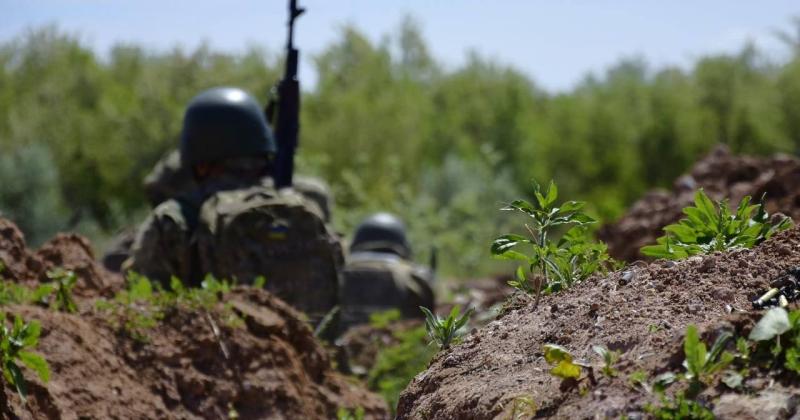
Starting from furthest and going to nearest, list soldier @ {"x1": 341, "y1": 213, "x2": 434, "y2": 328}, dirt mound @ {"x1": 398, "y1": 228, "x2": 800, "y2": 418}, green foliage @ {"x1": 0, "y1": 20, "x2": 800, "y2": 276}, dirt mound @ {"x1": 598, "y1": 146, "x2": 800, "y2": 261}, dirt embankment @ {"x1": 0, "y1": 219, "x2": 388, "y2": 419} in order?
green foliage @ {"x1": 0, "y1": 20, "x2": 800, "y2": 276} < soldier @ {"x1": 341, "y1": 213, "x2": 434, "y2": 328} < dirt mound @ {"x1": 598, "y1": 146, "x2": 800, "y2": 261} < dirt embankment @ {"x1": 0, "y1": 219, "x2": 388, "y2": 419} < dirt mound @ {"x1": 398, "y1": 228, "x2": 800, "y2": 418}

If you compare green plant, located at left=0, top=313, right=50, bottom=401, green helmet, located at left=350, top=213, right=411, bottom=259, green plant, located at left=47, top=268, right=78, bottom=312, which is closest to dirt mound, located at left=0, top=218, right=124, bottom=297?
green plant, located at left=47, top=268, right=78, bottom=312

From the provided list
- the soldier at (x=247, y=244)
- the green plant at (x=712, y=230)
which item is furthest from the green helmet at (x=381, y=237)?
the green plant at (x=712, y=230)

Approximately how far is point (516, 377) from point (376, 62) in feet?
162

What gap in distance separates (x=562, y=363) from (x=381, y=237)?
13.1 meters

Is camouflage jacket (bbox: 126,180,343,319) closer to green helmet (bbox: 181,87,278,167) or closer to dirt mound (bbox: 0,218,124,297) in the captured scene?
dirt mound (bbox: 0,218,124,297)

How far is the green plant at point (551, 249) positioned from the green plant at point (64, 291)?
8.48 feet

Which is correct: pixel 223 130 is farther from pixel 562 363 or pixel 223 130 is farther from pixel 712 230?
pixel 562 363

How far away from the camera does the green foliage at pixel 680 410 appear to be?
2.74 m

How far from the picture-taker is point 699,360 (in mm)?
2822

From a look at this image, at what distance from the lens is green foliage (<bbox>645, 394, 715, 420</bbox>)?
8.99 feet

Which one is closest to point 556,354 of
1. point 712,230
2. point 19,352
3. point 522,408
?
point 522,408

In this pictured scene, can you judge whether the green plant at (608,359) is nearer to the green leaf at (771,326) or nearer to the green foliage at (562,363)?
the green foliage at (562,363)

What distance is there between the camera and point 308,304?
826cm

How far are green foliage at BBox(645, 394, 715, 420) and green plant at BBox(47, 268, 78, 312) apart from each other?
142 inches
